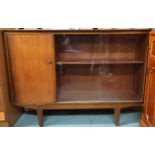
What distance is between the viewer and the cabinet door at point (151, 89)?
56.1 inches

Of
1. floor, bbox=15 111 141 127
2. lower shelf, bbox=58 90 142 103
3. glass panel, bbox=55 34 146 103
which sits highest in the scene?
glass panel, bbox=55 34 146 103

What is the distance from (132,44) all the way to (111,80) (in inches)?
16.7

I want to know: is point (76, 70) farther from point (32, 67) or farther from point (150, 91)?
point (150, 91)

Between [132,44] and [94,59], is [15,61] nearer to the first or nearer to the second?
[94,59]

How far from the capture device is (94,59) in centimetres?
173

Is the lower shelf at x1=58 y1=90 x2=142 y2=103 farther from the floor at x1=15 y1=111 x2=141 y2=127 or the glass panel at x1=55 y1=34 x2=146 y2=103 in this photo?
the floor at x1=15 y1=111 x2=141 y2=127

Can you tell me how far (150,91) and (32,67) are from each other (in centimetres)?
104

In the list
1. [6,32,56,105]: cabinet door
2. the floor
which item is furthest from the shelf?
the floor

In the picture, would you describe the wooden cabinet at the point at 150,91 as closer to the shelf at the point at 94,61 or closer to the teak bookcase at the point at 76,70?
the teak bookcase at the point at 76,70

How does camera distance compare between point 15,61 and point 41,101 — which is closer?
point 15,61

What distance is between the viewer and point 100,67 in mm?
1778

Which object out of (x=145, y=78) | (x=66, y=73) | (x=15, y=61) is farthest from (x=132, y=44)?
(x=15, y=61)

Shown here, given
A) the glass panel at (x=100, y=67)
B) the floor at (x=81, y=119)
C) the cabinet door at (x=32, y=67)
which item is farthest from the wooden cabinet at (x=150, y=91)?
the cabinet door at (x=32, y=67)

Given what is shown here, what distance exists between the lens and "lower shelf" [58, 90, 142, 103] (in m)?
1.69
